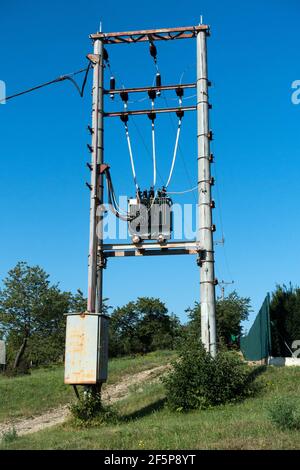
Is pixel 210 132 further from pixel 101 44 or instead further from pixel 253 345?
pixel 253 345

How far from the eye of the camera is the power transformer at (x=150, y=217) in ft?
57.3

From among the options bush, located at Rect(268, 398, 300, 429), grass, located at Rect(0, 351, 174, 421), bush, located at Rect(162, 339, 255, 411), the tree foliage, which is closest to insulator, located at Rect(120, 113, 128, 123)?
bush, located at Rect(162, 339, 255, 411)

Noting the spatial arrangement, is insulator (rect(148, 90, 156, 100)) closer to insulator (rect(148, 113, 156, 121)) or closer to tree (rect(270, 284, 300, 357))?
insulator (rect(148, 113, 156, 121))

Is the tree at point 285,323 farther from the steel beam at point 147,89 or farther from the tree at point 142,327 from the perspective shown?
the tree at point 142,327

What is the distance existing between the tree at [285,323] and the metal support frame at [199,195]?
4638mm

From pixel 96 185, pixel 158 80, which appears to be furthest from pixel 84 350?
pixel 158 80

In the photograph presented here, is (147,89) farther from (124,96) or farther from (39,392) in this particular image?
(39,392)

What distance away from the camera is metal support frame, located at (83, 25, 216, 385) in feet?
53.4

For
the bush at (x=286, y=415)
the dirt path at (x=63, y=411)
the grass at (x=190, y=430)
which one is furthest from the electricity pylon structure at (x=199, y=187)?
the bush at (x=286, y=415)

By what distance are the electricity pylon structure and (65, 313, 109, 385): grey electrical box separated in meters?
0.84

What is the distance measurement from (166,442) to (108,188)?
9.39m

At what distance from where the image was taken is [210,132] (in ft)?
58.0

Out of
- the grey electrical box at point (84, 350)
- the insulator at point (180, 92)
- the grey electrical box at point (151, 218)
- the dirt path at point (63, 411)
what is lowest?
the dirt path at point (63, 411)

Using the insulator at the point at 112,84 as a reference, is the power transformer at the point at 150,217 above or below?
below
